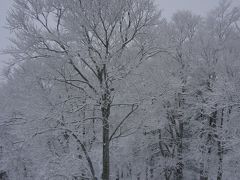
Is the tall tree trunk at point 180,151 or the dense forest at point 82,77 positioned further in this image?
the tall tree trunk at point 180,151

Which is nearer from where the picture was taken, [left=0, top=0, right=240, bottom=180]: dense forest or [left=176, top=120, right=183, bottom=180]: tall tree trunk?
[left=0, top=0, right=240, bottom=180]: dense forest

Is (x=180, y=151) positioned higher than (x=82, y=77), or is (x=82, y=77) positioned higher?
(x=82, y=77)

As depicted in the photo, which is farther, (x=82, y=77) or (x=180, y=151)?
(x=180, y=151)

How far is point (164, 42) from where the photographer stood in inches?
260

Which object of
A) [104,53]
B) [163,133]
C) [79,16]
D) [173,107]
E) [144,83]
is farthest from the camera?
[163,133]

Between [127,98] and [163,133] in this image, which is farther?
[163,133]

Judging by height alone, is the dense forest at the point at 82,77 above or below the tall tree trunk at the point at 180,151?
above

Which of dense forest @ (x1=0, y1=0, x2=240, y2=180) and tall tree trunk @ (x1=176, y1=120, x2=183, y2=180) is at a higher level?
dense forest @ (x1=0, y1=0, x2=240, y2=180)

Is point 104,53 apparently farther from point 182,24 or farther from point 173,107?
point 182,24

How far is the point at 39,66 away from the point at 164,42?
13.7 feet

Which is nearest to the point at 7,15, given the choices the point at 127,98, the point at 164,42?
the point at 127,98

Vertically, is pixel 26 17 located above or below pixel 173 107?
above

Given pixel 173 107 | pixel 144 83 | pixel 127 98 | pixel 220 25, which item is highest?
pixel 220 25

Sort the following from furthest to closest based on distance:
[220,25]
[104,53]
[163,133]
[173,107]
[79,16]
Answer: [163,133], [173,107], [220,25], [104,53], [79,16]
